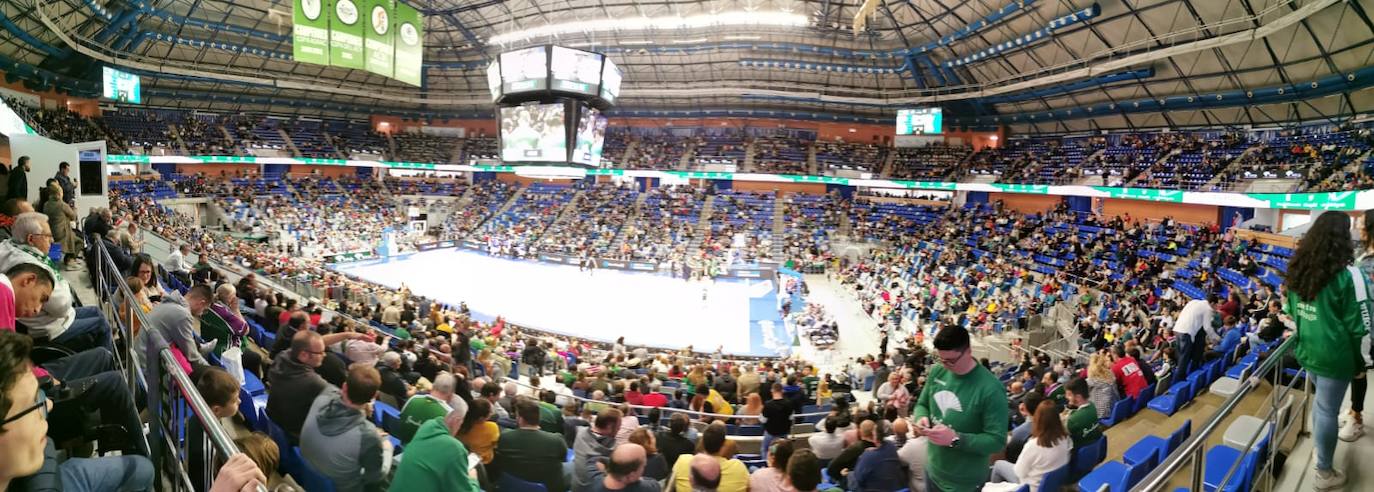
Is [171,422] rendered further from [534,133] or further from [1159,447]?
[534,133]

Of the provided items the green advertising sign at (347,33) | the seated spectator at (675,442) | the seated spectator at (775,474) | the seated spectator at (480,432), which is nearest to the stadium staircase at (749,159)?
the green advertising sign at (347,33)

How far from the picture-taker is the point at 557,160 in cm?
2069

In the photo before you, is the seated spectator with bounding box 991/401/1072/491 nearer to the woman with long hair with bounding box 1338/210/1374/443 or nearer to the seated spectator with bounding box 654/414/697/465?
the woman with long hair with bounding box 1338/210/1374/443

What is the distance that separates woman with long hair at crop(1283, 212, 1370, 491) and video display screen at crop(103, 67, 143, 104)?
3673cm

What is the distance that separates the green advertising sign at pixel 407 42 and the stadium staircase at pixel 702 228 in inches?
759

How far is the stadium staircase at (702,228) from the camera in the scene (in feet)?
107

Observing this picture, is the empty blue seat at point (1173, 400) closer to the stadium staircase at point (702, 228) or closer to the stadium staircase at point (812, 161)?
the stadium staircase at point (702, 228)

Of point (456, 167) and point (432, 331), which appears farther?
point (456, 167)

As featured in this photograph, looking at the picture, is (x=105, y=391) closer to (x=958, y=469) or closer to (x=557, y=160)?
(x=958, y=469)

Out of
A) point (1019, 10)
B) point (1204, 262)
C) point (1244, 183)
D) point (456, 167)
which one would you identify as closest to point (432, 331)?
point (1204, 262)

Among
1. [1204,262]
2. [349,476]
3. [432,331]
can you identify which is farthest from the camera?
[1204,262]

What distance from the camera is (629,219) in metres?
37.0

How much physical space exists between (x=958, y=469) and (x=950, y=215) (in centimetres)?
3166

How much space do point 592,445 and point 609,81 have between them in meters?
17.7
